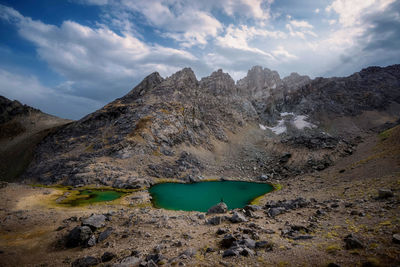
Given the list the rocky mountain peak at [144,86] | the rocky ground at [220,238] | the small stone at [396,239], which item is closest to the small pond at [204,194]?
the rocky ground at [220,238]

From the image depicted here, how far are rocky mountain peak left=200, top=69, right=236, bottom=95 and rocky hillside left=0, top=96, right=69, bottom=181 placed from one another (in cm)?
11344

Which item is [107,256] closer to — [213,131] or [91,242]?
[91,242]

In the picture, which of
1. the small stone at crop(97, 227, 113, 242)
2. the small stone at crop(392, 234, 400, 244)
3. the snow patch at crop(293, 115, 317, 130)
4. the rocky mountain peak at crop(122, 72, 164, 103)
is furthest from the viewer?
the snow patch at crop(293, 115, 317, 130)

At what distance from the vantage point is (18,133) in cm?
11719

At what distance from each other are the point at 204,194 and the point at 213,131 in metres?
60.4

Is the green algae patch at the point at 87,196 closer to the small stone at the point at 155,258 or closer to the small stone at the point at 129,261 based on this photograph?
the small stone at the point at 129,261

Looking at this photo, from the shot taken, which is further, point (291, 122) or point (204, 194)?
point (291, 122)

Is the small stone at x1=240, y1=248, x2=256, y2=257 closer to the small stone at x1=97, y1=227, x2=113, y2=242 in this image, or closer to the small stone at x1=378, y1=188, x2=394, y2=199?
the small stone at x1=97, y1=227, x2=113, y2=242

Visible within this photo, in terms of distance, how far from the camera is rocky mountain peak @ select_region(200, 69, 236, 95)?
474 ft

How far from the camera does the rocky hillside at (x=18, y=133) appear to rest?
86219mm

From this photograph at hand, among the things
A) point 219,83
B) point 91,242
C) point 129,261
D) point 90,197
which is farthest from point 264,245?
point 219,83

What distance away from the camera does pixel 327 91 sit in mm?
145500

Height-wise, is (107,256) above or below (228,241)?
below

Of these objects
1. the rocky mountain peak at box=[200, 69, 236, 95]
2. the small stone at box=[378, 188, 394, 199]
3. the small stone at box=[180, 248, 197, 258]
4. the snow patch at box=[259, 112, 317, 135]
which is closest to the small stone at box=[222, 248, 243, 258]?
the small stone at box=[180, 248, 197, 258]
